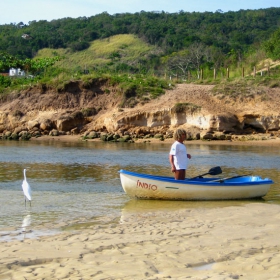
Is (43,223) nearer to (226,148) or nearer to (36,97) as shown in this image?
(226,148)

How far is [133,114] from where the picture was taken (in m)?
34.1

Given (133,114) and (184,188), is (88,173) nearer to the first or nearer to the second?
(184,188)

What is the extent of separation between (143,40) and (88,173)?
68982 millimetres

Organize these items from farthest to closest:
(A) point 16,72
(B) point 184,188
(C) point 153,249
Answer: (A) point 16,72
(B) point 184,188
(C) point 153,249

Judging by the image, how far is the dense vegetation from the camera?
61.6 m

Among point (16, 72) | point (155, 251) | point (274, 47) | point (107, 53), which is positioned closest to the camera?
point (155, 251)

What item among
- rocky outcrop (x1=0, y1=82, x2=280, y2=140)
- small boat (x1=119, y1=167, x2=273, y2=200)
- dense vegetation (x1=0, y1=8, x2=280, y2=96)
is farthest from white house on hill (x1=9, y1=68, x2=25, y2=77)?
small boat (x1=119, y1=167, x2=273, y2=200)

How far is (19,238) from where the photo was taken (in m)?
8.01

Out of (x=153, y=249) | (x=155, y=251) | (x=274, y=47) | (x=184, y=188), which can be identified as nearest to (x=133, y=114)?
(x=274, y=47)

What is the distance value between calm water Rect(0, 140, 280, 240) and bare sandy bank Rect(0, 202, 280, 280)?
1.06 meters

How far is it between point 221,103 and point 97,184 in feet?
66.4

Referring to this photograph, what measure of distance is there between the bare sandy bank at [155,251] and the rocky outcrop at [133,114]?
75.1 feet

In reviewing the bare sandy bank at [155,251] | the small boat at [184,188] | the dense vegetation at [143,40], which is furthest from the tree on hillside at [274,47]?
the bare sandy bank at [155,251]

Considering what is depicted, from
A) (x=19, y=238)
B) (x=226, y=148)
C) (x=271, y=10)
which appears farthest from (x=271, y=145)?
(x=271, y=10)
